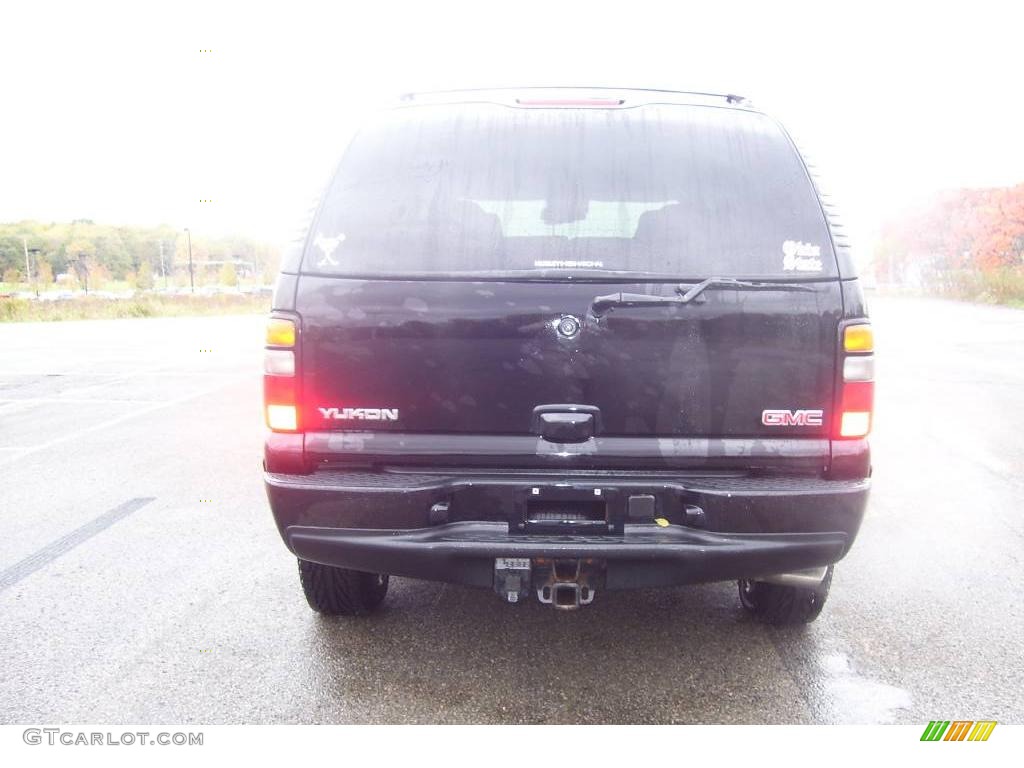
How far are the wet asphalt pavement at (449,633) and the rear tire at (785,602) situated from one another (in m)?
0.08

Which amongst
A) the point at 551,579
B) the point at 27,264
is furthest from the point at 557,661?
the point at 27,264

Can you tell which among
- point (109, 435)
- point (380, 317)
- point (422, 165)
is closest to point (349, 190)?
point (422, 165)

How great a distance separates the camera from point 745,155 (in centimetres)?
300

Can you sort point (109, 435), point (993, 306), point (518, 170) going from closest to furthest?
point (518, 170) → point (109, 435) → point (993, 306)

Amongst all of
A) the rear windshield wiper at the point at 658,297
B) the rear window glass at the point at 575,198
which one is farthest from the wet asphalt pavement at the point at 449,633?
the rear window glass at the point at 575,198

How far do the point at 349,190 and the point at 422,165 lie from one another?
0.26 metres

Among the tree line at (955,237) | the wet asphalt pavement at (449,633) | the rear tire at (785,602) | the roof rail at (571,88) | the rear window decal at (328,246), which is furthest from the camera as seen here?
the tree line at (955,237)

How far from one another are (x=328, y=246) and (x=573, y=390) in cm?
93

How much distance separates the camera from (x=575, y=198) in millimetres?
2922

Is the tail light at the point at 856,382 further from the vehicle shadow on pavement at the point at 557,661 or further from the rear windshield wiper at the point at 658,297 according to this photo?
the vehicle shadow on pavement at the point at 557,661

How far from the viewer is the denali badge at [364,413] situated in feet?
9.32

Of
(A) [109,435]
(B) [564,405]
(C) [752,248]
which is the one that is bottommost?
(A) [109,435]

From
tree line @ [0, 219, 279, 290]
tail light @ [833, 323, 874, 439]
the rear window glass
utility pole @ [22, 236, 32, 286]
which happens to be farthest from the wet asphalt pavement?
utility pole @ [22, 236, 32, 286]
